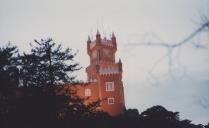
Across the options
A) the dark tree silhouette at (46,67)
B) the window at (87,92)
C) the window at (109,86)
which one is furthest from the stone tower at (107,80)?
the dark tree silhouette at (46,67)

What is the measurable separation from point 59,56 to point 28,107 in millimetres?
5925

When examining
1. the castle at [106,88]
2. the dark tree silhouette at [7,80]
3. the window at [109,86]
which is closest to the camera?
the dark tree silhouette at [7,80]

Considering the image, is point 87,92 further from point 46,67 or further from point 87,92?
point 46,67

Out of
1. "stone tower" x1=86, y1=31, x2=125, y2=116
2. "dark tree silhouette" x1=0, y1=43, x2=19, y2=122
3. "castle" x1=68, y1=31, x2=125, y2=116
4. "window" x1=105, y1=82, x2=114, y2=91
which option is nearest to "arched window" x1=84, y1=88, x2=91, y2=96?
"castle" x1=68, y1=31, x2=125, y2=116

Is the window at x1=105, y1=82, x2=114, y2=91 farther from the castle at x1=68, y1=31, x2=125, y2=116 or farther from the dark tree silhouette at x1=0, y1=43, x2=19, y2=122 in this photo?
the dark tree silhouette at x1=0, y1=43, x2=19, y2=122

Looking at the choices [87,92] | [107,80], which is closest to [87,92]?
[87,92]

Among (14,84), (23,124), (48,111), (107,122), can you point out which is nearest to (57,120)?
(48,111)

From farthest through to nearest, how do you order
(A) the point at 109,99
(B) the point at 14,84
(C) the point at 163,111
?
(A) the point at 109,99 < (C) the point at 163,111 < (B) the point at 14,84

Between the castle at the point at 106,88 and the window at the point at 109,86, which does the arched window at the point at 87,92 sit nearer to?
the castle at the point at 106,88

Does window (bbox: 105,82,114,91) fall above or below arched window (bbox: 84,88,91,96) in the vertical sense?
above

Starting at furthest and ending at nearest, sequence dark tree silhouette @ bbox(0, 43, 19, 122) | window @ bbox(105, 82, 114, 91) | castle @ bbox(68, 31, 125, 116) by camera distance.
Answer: window @ bbox(105, 82, 114, 91) → castle @ bbox(68, 31, 125, 116) → dark tree silhouette @ bbox(0, 43, 19, 122)

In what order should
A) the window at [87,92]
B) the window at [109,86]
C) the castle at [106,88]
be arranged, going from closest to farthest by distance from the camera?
the castle at [106,88] < the window at [87,92] < the window at [109,86]

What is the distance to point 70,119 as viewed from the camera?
24656 millimetres

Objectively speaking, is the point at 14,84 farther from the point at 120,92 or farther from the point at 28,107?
the point at 120,92
